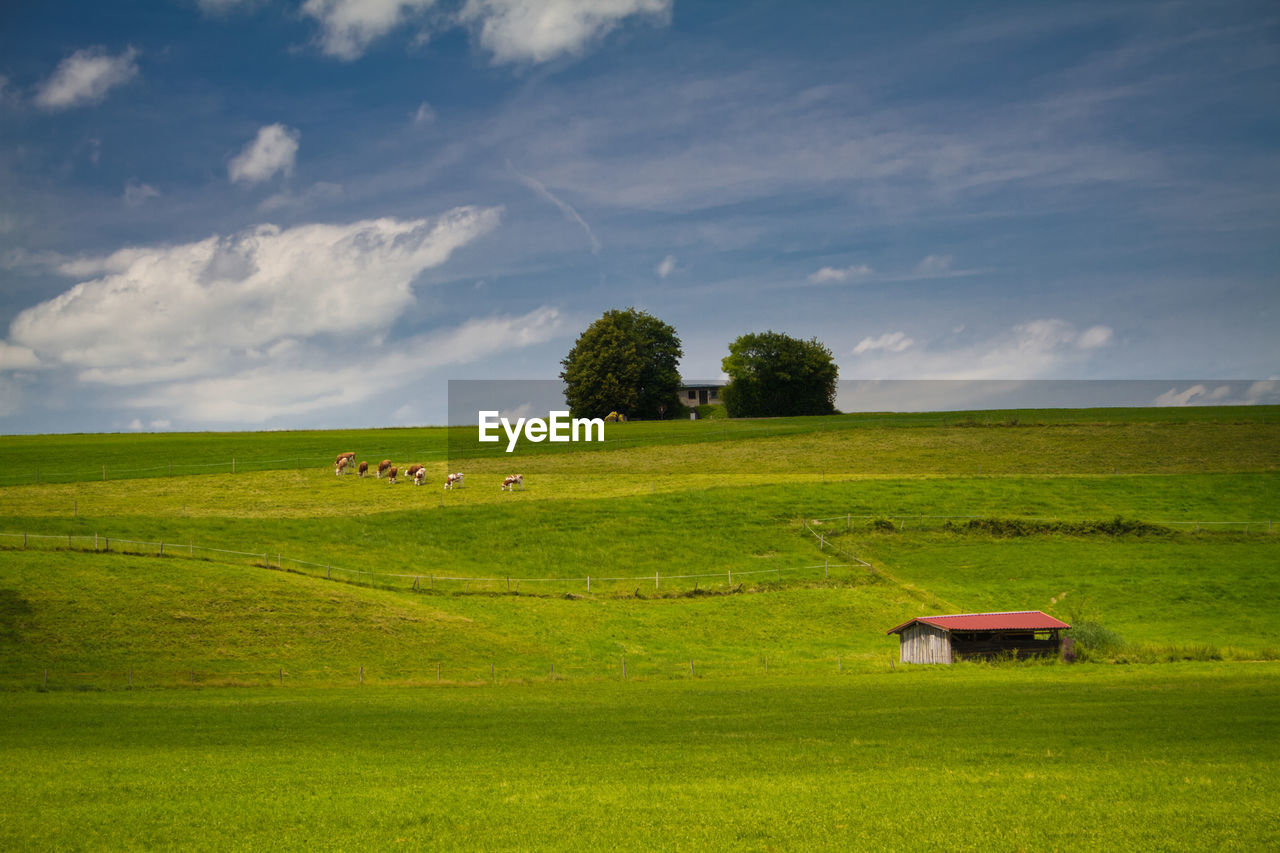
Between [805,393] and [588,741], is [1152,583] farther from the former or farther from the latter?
[805,393]

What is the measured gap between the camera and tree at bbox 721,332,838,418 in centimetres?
13138

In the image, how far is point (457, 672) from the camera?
38750 mm

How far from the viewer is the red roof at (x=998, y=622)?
39.5 meters

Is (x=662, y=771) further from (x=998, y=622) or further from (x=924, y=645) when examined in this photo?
(x=998, y=622)

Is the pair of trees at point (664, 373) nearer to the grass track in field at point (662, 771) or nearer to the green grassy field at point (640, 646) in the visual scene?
the green grassy field at point (640, 646)

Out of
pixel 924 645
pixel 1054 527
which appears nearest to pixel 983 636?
pixel 924 645

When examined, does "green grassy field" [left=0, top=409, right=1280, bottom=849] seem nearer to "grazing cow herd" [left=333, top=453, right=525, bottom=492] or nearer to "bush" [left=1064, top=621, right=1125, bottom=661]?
"bush" [left=1064, top=621, right=1125, bottom=661]

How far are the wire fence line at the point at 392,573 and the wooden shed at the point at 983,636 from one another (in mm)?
14268

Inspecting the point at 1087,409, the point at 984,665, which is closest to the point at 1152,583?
the point at 984,665

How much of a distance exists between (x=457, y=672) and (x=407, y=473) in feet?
138

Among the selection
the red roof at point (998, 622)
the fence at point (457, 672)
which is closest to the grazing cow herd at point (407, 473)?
the fence at point (457, 672)

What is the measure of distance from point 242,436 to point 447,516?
200ft

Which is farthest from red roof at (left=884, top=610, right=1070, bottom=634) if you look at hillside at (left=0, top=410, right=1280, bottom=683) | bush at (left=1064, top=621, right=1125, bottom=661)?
hillside at (left=0, top=410, right=1280, bottom=683)

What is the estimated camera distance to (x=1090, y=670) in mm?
35750
